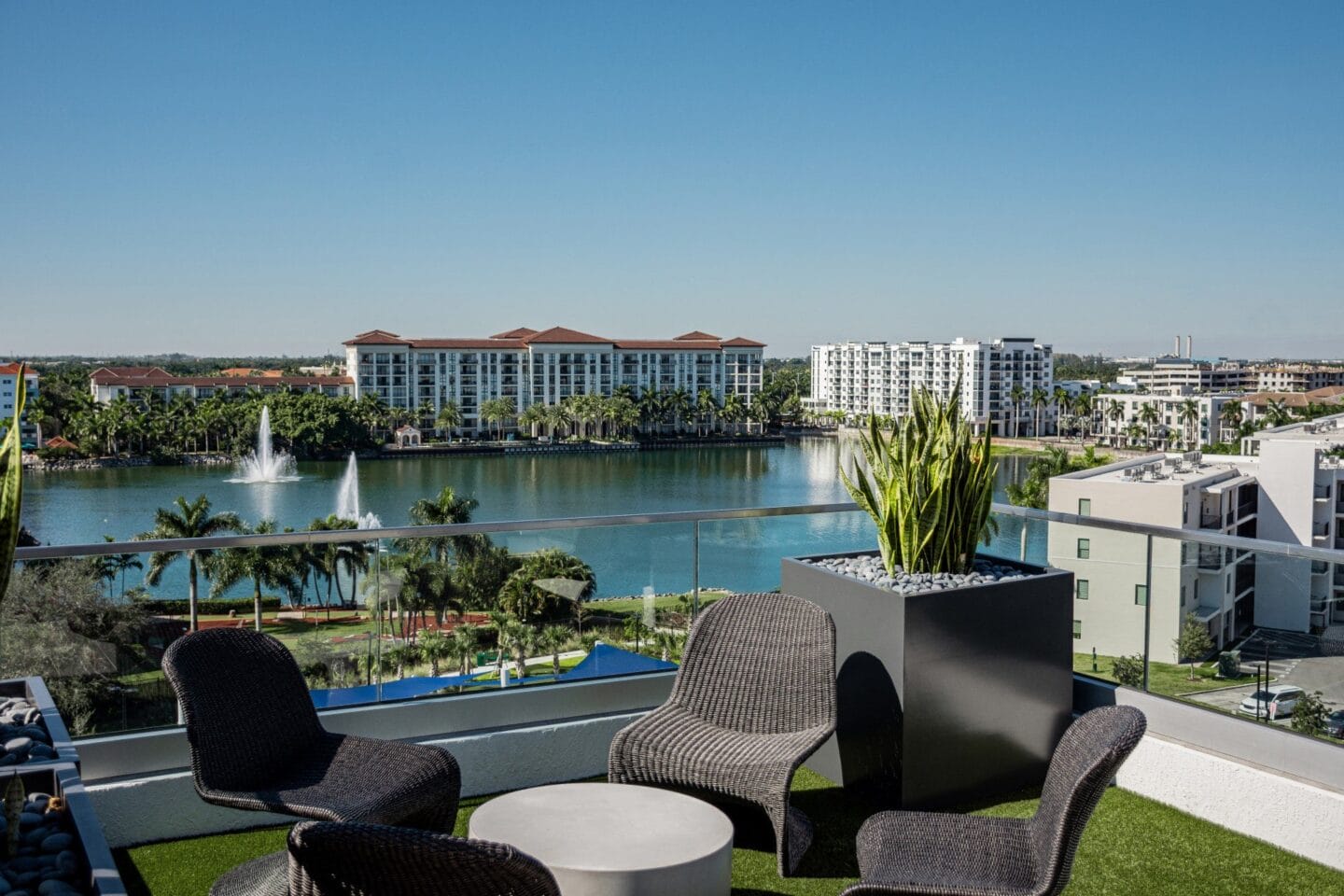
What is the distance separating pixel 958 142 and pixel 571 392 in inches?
1545

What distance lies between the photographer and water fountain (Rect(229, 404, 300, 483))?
192ft

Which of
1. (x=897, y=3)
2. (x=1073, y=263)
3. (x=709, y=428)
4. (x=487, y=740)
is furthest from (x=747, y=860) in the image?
(x=709, y=428)

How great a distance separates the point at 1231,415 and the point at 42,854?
10434 centimetres

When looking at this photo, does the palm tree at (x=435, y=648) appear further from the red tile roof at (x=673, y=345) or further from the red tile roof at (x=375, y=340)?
the red tile roof at (x=673, y=345)

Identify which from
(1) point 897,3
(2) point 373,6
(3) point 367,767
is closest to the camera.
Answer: (3) point 367,767

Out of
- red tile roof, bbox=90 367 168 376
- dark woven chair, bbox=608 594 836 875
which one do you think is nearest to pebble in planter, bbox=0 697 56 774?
dark woven chair, bbox=608 594 836 875

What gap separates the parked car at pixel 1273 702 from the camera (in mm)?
3455

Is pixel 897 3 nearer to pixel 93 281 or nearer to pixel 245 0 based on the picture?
pixel 245 0

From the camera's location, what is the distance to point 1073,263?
7575cm

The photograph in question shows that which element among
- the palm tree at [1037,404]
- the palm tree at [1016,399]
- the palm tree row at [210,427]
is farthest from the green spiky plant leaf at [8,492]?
the palm tree at [1037,404]

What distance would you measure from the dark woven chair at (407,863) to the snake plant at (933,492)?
2.49 m

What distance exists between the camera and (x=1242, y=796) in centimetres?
343

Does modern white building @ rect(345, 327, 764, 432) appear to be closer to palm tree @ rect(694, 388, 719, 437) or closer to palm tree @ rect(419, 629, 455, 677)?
palm tree @ rect(694, 388, 719, 437)

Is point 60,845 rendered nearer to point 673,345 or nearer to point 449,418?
point 449,418
